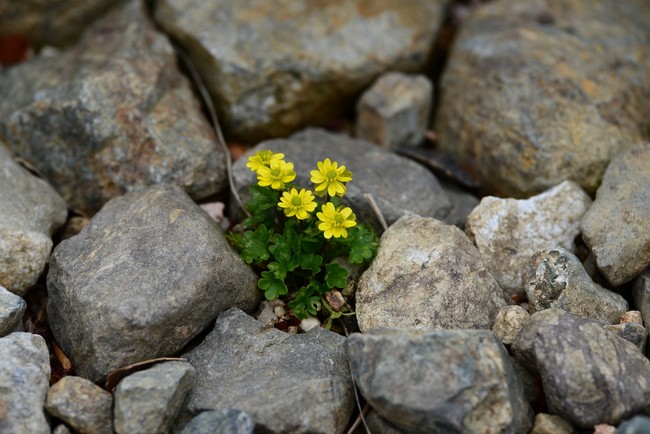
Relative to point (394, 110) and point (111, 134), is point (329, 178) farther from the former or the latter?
point (111, 134)

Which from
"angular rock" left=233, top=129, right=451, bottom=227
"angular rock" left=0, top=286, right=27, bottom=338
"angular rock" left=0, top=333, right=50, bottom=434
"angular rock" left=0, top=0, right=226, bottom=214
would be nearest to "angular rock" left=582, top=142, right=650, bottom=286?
"angular rock" left=233, top=129, right=451, bottom=227

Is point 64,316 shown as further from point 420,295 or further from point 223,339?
point 420,295

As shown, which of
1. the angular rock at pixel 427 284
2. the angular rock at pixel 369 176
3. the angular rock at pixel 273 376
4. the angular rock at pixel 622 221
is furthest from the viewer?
the angular rock at pixel 369 176

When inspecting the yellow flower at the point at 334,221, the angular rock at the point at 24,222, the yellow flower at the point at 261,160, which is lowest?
the angular rock at the point at 24,222

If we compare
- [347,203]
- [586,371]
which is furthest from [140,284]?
[586,371]

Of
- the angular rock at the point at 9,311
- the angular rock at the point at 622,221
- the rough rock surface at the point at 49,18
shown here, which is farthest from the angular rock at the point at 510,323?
the rough rock surface at the point at 49,18

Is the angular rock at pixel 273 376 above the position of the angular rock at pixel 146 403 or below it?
below

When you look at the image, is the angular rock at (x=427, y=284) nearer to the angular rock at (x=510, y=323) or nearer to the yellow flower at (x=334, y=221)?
the angular rock at (x=510, y=323)
